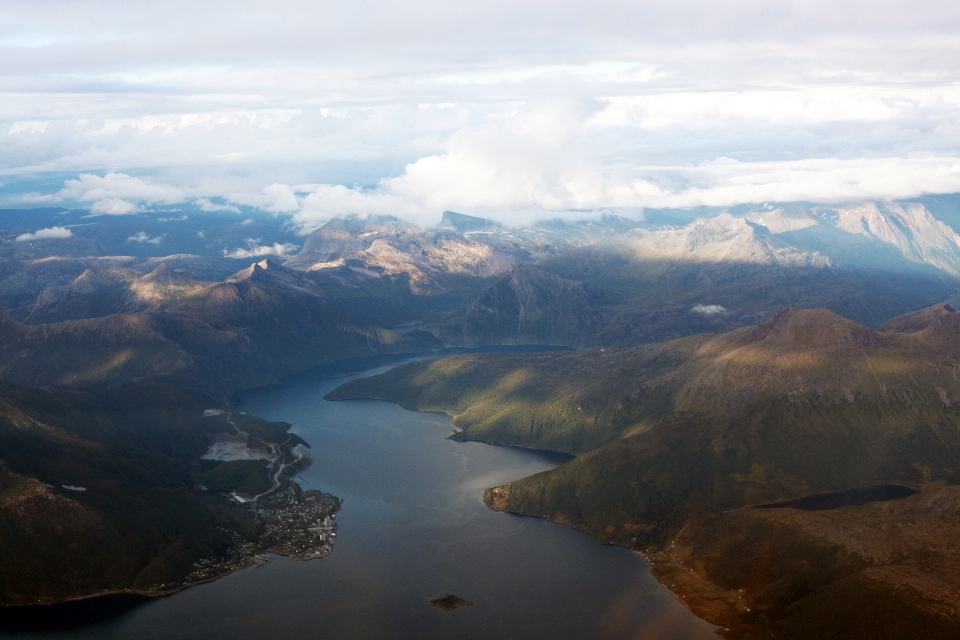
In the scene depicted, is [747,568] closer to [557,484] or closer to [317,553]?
[557,484]

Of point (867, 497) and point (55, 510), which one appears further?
point (867, 497)

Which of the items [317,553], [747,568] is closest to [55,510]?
[317,553]

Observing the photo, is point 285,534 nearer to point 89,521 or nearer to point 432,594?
point 89,521

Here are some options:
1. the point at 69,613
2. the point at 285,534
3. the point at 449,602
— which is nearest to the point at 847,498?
the point at 449,602

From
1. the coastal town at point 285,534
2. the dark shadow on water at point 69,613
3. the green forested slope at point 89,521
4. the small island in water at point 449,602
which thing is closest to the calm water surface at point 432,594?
the small island in water at point 449,602

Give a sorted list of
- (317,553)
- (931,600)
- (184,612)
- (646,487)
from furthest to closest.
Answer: (646,487)
(317,553)
(184,612)
(931,600)

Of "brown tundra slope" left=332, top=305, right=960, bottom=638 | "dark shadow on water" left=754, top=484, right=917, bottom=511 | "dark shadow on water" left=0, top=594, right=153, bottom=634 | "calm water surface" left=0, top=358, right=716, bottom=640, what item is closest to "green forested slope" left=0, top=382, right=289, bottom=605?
"dark shadow on water" left=0, top=594, right=153, bottom=634
